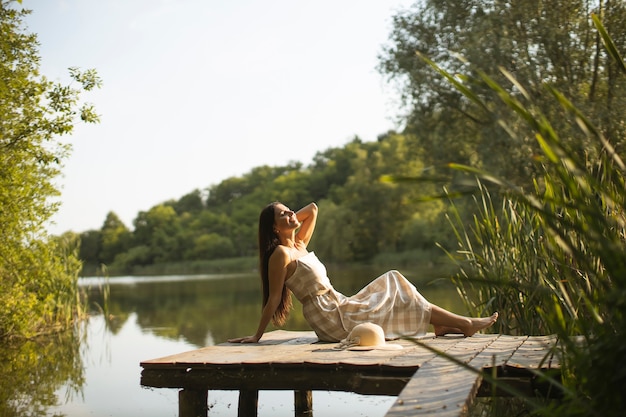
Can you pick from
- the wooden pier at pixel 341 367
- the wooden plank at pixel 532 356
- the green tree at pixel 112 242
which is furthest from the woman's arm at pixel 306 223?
the green tree at pixel 112 242

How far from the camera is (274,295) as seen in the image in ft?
15.3

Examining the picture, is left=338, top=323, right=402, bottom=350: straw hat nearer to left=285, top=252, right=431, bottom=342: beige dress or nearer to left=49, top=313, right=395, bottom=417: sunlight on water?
left=285, top=252, right=431, bottom=342: beige dress

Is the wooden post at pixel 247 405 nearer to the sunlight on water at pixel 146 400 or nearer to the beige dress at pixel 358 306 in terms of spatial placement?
the sunlight on water at pixel 146 400

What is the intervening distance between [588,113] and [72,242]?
27.7 ft

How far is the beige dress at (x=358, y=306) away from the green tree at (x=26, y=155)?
4.62 metres

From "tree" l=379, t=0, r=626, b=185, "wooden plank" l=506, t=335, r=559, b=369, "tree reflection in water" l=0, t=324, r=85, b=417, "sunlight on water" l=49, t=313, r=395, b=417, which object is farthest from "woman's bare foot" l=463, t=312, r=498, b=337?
"tree" l=379, t=0, r=626, b=185

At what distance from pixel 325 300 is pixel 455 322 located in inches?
31.6

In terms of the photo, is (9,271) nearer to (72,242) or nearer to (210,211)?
(72,242)

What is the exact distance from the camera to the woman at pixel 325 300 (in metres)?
4.59

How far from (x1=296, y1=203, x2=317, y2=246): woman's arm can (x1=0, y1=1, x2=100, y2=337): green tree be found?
3.90 meters

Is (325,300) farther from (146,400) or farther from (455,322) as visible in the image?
(146,400)

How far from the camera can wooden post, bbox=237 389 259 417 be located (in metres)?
4.78

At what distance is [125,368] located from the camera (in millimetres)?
7258

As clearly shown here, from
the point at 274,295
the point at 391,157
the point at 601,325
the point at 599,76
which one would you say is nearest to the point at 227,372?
the point at 274,295
